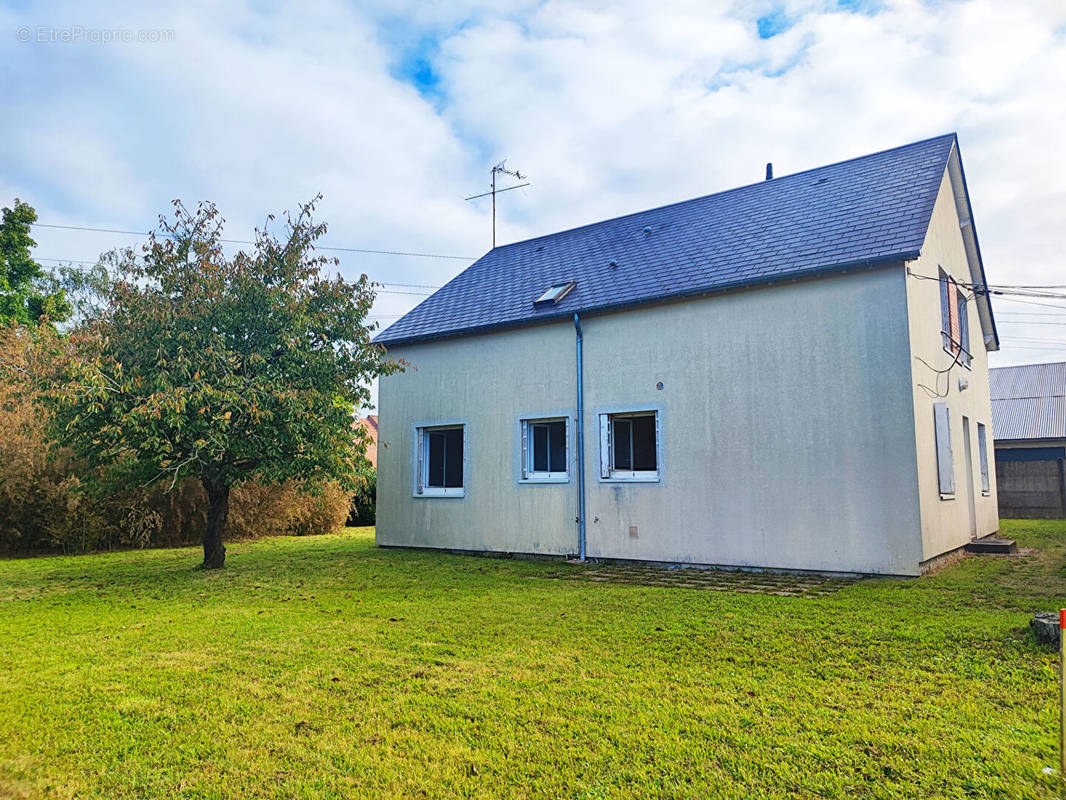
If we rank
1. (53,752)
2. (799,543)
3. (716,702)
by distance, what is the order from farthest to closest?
1. (799,543)
2. (716,702)
3. (53,752)

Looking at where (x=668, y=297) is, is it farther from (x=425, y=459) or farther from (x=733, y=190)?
(x=425, y=459)

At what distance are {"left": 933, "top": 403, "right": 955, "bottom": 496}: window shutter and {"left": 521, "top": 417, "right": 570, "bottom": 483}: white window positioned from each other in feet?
17.4

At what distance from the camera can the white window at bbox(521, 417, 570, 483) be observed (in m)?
11.1

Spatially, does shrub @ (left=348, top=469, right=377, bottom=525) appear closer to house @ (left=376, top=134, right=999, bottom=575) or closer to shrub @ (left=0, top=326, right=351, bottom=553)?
shrub @ (left=0, top=326, right=351, bottom=553)

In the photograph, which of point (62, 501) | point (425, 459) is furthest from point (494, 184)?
point (62, 501)

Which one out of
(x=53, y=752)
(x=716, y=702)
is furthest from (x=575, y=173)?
(x=53, y=752)

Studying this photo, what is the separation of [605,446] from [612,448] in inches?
5.1

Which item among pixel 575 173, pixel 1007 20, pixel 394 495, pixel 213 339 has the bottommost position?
pixel 394 495

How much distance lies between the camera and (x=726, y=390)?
954 centimetres

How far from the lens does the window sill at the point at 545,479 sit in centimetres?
1091

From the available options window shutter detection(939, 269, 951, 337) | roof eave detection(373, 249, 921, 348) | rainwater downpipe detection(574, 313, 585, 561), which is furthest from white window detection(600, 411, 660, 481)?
window shutter detection(939, 269, 951, 337)

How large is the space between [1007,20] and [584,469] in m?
7.91

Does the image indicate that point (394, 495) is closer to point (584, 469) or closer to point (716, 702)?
point (584, 469)

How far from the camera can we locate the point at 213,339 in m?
8.95
